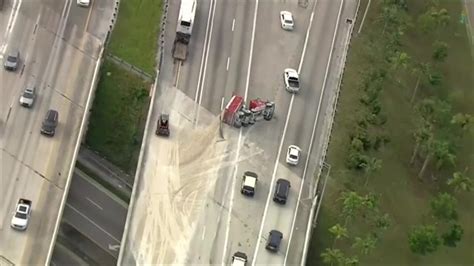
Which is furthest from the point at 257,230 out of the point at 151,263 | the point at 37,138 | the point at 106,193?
the point at 37,138

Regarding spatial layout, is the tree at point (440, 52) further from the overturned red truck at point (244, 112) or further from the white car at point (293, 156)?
the white car at point (293, 156)

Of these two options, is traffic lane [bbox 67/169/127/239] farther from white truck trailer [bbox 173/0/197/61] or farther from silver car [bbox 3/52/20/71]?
white truck trailer [bbox 173/0/197/61]

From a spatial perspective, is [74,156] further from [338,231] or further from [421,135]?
[421,135]

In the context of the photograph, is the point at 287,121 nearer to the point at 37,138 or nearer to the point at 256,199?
the point at 256,199

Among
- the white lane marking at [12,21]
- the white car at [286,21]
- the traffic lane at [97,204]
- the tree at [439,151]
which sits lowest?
the traffic lane at [97,204]

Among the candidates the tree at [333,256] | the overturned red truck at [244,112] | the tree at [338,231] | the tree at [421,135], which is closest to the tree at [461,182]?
the tree at [421,135]

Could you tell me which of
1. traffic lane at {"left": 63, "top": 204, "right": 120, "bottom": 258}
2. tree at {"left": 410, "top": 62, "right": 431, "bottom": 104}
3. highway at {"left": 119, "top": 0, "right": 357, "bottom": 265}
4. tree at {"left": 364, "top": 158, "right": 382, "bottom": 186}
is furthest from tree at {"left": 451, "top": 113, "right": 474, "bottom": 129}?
traffic lane at {"left": 63, "top": 204, "right": 120, "bottom": 258}
